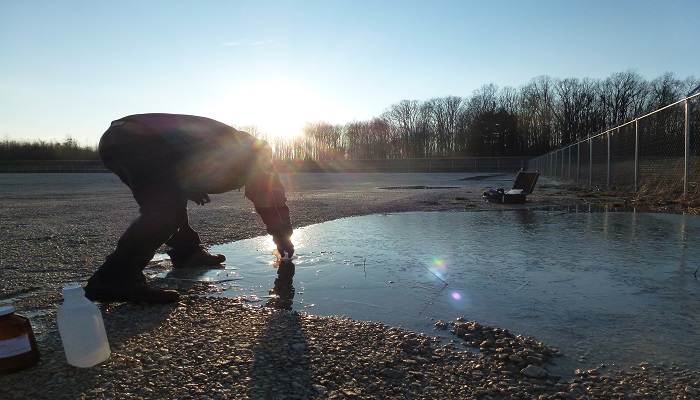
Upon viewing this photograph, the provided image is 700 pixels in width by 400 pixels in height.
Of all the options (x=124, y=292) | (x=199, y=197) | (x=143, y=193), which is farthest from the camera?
(x=199, y=197)

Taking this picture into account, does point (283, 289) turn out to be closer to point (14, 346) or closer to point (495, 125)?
point (14, 346)

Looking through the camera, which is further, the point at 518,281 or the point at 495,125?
the point at 495,125

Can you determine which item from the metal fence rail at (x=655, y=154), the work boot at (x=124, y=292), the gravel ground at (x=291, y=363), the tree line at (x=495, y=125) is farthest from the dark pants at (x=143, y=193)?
the tree line at (x=495, y=125)

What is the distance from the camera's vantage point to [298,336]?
2.45 m

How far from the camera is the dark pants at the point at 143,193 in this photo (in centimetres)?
312

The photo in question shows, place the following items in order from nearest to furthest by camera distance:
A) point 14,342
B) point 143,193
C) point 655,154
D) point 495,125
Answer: point 14,342 → point 143,193 → point 655,154 → point 495,125

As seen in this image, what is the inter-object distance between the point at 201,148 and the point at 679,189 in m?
11.5

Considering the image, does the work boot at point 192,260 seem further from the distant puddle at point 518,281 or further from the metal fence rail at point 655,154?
the metal fence rail at point 655,154

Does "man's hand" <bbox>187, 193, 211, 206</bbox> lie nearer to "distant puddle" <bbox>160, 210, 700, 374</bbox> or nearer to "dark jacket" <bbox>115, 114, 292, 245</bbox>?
"dark jacket" <bbox>115, 114, 292, 245</bbox>

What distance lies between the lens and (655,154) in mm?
12258

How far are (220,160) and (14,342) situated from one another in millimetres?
1912

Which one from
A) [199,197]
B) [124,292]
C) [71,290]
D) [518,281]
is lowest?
[518,281]

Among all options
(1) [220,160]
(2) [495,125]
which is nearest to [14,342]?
(1) [220,160]

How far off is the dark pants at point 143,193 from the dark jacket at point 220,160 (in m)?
0.06
